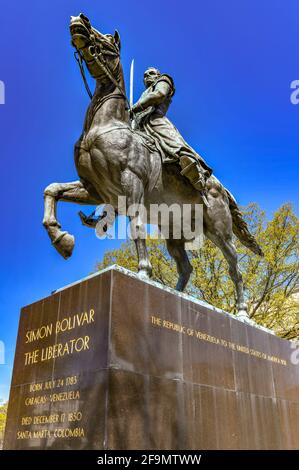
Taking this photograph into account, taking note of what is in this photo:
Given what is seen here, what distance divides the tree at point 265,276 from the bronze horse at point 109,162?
11.6 metres

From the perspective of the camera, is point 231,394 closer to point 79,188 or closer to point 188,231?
point 188,231

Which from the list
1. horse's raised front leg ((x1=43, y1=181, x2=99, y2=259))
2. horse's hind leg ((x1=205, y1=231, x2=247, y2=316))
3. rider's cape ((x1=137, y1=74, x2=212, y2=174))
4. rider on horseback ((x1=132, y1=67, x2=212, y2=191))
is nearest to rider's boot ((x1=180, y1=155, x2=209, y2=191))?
rider on horseback ((x1=132, y1=67, x2=212, y2=191))

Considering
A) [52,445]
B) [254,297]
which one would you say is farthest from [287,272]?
[52,445]

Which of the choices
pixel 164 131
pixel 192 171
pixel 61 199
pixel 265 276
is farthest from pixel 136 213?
pixel 265 276

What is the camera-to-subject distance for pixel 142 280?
5312mm

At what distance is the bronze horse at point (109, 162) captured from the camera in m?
6.19

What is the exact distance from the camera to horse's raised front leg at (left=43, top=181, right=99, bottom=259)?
19.1ft

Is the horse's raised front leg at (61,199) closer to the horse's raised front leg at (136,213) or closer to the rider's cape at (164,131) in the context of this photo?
the horse's raised front leg at (136,213)

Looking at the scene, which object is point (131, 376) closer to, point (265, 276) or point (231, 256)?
point (231, 256)

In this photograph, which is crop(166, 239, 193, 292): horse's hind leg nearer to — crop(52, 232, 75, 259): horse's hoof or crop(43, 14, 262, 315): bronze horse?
crop(43, 14, 262, 315): bronze horse

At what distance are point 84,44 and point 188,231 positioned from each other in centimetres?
382

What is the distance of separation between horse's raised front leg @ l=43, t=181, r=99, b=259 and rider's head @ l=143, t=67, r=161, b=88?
2968 mm

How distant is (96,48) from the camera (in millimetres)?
6633

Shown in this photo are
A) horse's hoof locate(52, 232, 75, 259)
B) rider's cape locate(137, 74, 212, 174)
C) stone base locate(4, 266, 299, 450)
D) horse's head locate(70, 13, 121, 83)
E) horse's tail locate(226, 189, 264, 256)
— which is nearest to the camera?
stone base locate(4, 266, 299, 450)
